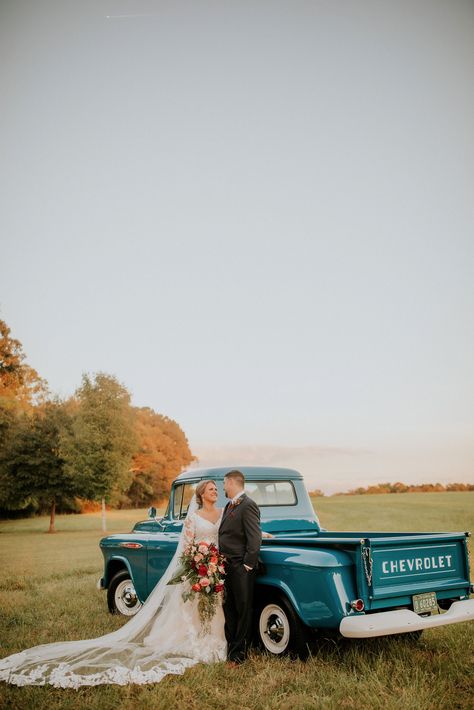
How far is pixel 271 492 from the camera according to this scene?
7934 millimetres

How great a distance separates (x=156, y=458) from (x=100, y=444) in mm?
18997

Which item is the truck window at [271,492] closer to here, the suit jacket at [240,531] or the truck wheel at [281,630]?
the suit jacket at [240,531]

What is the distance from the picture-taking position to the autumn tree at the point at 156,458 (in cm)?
4928

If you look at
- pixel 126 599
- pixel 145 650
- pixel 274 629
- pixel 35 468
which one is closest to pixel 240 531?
pixel 274 629

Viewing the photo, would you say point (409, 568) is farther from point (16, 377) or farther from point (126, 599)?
point (16, 377)

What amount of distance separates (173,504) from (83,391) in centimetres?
2639

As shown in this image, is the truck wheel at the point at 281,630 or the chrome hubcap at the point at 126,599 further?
the chrome hubcap at the point at 126,599

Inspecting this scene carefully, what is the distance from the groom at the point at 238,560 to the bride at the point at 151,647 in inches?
8.5

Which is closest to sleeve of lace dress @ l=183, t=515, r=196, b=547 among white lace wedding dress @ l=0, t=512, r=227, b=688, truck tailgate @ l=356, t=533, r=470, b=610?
white lace wedding dress @ l=0, t=512, r=227, b=688

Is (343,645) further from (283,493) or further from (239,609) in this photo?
(283,493)

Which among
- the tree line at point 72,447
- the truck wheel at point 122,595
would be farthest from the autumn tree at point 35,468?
the truck wheel at point 122,595

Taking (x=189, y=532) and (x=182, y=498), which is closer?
(x=189, y=532)

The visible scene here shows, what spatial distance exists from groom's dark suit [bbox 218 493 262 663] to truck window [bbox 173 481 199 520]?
4.95 feet

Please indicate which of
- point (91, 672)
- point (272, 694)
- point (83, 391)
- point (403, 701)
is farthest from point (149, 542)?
point (83, 391)
